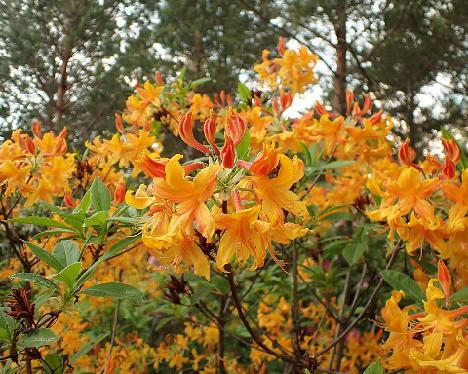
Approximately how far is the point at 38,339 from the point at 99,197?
1.21 ft

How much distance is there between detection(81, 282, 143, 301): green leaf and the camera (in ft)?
3.89

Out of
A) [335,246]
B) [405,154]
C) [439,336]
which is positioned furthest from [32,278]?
[335,246]

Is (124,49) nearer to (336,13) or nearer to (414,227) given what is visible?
(336,13)

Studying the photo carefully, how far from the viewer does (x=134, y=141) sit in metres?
2.08

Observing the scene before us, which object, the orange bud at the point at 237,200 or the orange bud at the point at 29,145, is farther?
the orange bud at the point at 29,145

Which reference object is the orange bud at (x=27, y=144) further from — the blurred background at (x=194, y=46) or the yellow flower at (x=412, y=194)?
the blurred background at (x=194, y=46)

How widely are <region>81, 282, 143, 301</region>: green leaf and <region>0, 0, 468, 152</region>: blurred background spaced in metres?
3.75

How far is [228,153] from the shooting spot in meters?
0.94

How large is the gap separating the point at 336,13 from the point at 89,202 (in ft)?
13.8

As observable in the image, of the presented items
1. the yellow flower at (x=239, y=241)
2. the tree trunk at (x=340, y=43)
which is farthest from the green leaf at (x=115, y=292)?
the tree trunk at (x=340, y=43)

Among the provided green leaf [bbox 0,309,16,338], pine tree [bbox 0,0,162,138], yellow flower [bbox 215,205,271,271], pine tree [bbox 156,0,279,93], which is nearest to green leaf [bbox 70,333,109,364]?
green leaf [bbox 0,309,16,338]

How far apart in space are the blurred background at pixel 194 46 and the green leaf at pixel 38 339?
3856 mm

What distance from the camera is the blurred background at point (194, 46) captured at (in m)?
5.64

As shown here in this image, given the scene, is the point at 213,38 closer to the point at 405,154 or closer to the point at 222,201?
the point at 405,154
